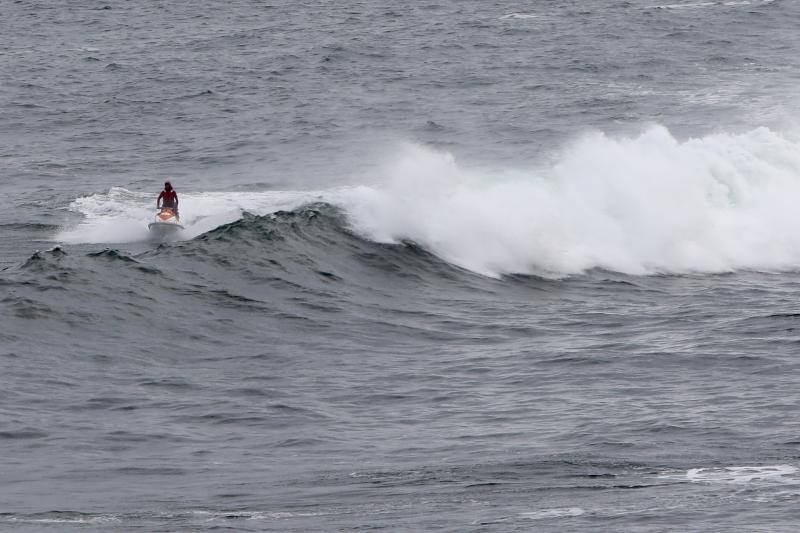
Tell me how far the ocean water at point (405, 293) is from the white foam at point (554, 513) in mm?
66

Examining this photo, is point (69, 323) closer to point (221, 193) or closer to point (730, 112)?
point (221, 193)

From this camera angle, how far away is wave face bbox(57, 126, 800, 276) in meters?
37.6

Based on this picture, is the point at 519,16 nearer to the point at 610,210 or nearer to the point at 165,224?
the point at 610,210

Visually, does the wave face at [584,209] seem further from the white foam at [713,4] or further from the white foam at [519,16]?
the white foam at [713,4]

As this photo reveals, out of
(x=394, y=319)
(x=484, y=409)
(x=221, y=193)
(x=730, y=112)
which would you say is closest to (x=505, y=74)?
(x=730, y=112)

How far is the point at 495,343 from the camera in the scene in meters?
29.2

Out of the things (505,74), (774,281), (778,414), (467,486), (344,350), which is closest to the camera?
(467,486)

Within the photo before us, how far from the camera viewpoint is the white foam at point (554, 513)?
19891 mm

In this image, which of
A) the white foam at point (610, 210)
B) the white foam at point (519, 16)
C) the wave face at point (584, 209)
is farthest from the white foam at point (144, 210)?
the white foam at point (519, 16)

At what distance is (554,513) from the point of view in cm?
2003

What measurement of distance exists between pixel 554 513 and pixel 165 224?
22589 millimetres

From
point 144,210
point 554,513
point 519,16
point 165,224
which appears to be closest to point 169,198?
point 165,224

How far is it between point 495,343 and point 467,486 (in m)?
8.22

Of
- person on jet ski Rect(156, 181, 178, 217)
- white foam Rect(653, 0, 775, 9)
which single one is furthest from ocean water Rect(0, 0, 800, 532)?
white foam Rect(653, 0, 775, 9)
